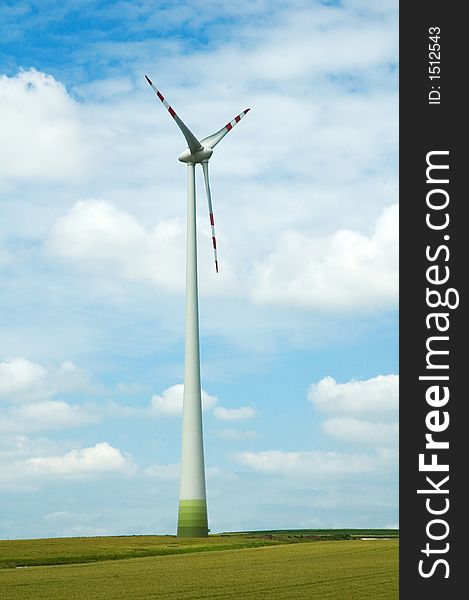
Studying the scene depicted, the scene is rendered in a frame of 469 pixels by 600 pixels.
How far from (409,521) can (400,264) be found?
744 centimetres

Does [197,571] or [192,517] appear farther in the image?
[192,517]

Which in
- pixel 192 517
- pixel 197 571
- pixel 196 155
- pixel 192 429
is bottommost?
pixel 197 571

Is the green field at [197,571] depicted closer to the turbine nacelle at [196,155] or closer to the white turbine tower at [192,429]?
the white turbine tower at [192,429]

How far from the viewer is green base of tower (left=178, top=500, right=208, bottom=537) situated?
85125 mm

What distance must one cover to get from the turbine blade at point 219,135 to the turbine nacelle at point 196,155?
82 cm

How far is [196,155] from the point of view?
94438 millimetres

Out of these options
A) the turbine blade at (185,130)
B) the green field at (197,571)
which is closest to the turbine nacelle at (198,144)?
the turbine blade at (185,130)

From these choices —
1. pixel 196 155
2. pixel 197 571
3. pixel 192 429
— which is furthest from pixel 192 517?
pixel 196 155

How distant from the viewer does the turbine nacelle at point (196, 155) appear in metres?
94.3

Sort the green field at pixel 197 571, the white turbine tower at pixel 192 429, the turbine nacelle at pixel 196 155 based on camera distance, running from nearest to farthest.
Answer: the green field at pixel 197 571 < the white turbine tower at pixel 192 429 < the turbine nacelle at pixel 196 155

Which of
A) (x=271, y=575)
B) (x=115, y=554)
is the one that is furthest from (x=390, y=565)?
(x=115, y=554)

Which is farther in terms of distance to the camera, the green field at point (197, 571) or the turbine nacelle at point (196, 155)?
the turbine nacelle at point (196, 155)

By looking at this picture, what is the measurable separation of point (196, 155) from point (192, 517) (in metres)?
33.4

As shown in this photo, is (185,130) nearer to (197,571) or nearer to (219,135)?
(219,135)
